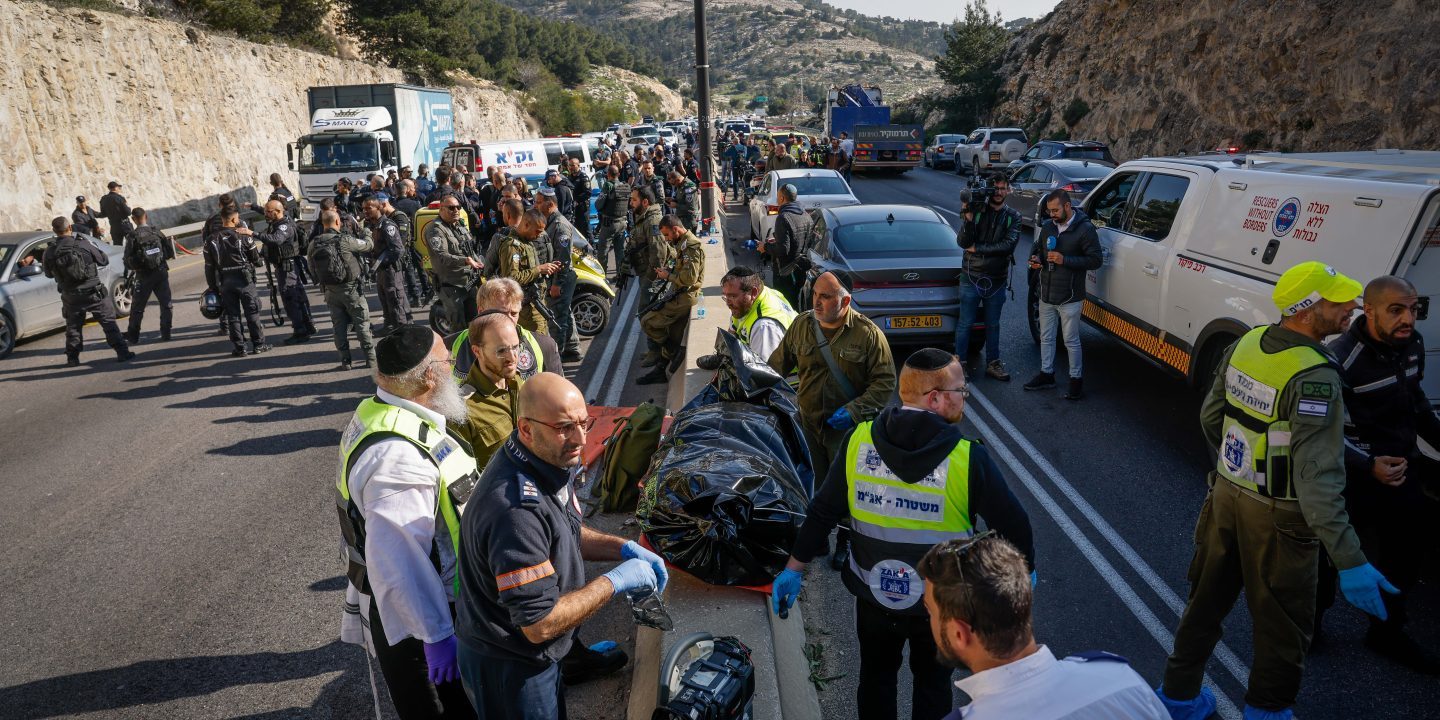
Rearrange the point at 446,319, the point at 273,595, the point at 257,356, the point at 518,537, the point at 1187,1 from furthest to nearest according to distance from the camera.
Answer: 1. the point at 1187,1
2. the point at 257,356
3. the point at 446,319
4. the point at 273,595
5. the point at 518,537

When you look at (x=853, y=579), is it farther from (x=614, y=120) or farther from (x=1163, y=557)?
(x=614, y=120)

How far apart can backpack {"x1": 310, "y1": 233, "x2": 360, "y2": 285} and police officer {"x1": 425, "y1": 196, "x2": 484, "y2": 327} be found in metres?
1.06

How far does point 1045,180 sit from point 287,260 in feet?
47.8

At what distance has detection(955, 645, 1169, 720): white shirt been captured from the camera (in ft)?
6.15

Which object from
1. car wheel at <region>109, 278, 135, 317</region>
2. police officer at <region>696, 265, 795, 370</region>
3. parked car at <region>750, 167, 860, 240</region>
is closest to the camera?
police officer at <region>696, 265, 795, 370</region>

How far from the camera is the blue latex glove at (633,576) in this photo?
120 inches

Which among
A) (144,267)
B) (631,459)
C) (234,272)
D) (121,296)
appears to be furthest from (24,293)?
(631,459)

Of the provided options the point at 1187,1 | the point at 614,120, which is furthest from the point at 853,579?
the point at 614,120

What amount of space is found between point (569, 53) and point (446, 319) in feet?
276

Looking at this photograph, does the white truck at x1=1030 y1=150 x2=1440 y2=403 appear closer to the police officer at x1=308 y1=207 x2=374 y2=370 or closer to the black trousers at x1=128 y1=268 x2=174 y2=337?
the police officer at x1=308 y1=207 x2=374 y2=370

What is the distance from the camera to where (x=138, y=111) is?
2683 centimetres

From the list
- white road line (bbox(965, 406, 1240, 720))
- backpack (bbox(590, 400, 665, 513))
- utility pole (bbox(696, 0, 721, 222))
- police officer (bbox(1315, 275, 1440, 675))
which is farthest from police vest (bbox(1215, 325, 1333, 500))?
utility pole (bbox(696, 0, 721, 222))

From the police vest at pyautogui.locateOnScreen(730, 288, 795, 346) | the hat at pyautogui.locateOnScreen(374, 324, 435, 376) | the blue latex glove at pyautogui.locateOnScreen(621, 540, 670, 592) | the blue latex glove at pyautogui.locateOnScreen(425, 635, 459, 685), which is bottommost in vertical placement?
the blue latex glove at pyautogui.locateOnScreen(425, 635, 459, 685)

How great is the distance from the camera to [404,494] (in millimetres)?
3059
